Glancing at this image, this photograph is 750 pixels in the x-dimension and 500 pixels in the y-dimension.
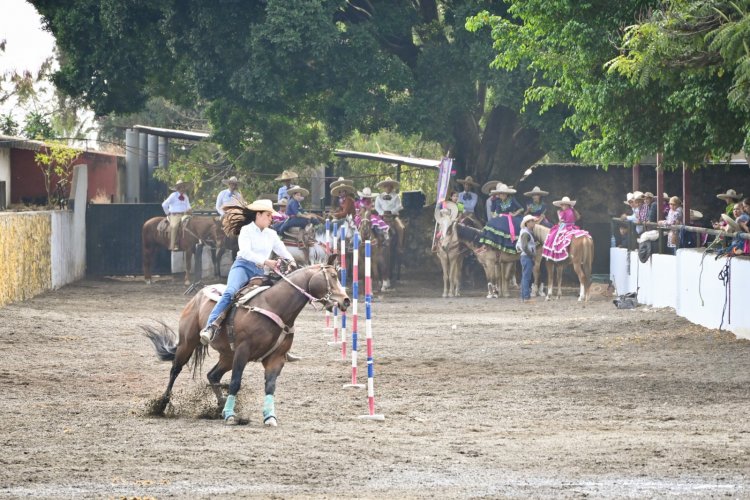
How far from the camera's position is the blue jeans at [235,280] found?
→ 1304 cm

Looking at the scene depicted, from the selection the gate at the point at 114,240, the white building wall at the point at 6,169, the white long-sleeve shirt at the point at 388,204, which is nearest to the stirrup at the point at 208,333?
the white long-sleeve shirt at the point at 388,204

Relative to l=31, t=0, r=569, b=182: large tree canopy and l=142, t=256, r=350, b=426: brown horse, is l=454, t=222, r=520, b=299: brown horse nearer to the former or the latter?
l=31, t=0, r=569, b=182: large tree canopy

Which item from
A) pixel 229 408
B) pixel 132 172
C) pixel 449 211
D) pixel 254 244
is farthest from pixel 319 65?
pixel 229 408

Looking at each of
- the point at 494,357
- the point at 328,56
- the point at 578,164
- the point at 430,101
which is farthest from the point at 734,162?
the point at 494,357

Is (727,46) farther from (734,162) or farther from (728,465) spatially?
(734,162)

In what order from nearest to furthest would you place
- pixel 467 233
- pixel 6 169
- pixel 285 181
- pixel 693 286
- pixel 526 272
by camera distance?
pixel 693 286 → pixel 526 272 → pixel 467 233 → pixel 285 181 → pixel 6 169

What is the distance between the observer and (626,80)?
1905 cm

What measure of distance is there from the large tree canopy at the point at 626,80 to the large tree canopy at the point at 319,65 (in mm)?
10787

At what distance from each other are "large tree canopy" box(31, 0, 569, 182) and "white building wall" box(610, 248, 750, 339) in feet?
21.3

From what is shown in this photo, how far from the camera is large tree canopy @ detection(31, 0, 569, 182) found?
32.5 metres

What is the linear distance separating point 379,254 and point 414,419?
20.7 metres

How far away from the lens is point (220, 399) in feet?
44.2

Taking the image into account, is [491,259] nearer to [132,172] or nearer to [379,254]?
[379,254]

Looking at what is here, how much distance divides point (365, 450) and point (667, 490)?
2789 millimetres
